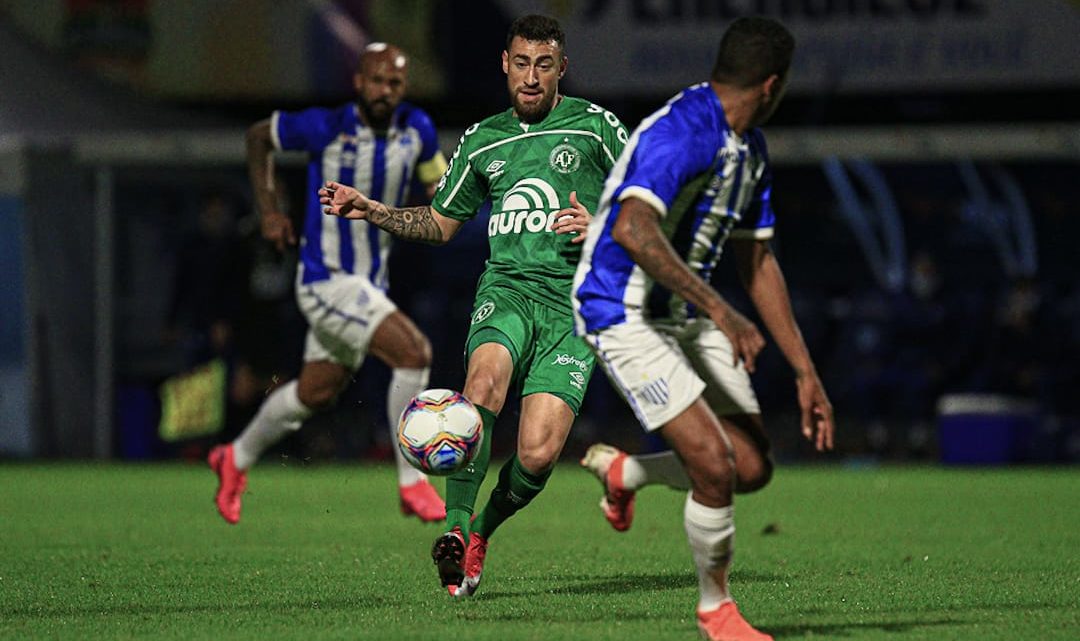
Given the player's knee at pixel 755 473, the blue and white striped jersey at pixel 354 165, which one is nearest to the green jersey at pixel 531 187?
the player's knee at pixel 755 473

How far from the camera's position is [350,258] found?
10.8 metres

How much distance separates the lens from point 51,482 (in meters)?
15.1

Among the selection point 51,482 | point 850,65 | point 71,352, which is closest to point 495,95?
point 850,65

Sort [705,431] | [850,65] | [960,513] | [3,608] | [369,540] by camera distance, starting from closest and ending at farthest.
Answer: [705,431] < [3,608] < [369,540] < [960,513] < [850,65]

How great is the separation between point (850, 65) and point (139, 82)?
7134 millimetres

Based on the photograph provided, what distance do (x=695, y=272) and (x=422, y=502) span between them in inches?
175

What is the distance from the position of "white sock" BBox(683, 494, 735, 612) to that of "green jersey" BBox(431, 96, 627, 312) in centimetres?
193

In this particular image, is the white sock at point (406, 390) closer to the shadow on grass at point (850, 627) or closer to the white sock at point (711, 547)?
the shadow on grass at point (850, 627)

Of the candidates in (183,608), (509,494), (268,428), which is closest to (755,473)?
(509,494)

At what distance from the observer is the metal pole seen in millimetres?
19703

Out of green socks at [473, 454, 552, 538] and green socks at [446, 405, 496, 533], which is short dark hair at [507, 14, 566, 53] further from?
green socks at [473, 454, 552, 538]

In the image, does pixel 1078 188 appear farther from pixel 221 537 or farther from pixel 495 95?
pixel 221 537

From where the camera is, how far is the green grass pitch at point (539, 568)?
21.3ft

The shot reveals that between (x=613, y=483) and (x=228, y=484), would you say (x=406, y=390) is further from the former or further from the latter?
(x=613, y=483)
